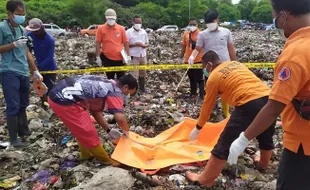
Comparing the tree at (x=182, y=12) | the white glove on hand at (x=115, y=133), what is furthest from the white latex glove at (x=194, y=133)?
the tree at (x=182, y=12)

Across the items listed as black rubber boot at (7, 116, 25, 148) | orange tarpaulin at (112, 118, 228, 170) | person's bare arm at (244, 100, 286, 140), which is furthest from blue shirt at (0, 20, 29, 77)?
person's bare arm at (244, 100, 286, 140)

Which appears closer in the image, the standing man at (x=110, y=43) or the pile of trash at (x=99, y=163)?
the pile of trash at (x=99, y=163)

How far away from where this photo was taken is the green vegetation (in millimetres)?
45000

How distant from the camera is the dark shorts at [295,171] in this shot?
1923 mm

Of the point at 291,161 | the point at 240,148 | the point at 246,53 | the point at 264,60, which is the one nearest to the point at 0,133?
the point at 240,148

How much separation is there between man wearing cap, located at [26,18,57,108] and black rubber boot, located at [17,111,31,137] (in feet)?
4.61

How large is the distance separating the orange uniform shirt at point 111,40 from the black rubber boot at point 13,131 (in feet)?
8.58

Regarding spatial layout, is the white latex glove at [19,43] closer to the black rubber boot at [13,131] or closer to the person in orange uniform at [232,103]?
the black rubber boot at [13,131]

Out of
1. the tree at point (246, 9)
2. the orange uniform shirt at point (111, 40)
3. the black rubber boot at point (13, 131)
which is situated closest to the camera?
the black rubber boot at point (13, 131)

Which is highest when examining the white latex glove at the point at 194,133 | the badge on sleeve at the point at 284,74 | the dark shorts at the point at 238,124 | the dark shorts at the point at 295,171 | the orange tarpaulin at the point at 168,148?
the badge on sleeve at the point at 284,74

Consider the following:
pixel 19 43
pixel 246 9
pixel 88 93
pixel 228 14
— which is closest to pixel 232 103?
pixel 88 93

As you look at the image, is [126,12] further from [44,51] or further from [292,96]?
[292,96]

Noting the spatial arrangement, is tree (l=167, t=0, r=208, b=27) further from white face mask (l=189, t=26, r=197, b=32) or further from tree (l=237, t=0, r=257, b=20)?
white face mask (l=189, t=26, r=197, b=32)

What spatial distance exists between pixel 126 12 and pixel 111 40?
1887 inches
